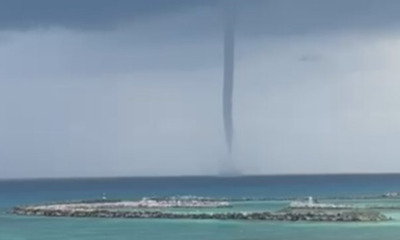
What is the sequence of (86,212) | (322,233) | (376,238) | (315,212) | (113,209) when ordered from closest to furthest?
(376,238) → (322,233) → (315,212) → (86,212) → (113,209)

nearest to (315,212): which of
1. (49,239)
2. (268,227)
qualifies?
(268,227)

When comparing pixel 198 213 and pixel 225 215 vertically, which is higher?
pixel 198 213

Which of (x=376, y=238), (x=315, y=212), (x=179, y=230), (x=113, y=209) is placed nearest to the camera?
(x=376, y=238)

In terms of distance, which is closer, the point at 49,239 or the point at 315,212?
the point at 49,239

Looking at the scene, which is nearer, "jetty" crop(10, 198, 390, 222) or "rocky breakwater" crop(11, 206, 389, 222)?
"rocky breakwater" crop(11, 206, 389, 222)

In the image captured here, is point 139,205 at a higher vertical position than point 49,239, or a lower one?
higher

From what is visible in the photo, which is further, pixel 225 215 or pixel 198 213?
pixel 198 213

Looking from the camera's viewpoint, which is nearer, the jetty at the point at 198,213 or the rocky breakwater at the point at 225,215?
the rocky breakwater at the point at 225,215

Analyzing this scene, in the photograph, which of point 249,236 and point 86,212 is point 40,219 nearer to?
point 86,212
